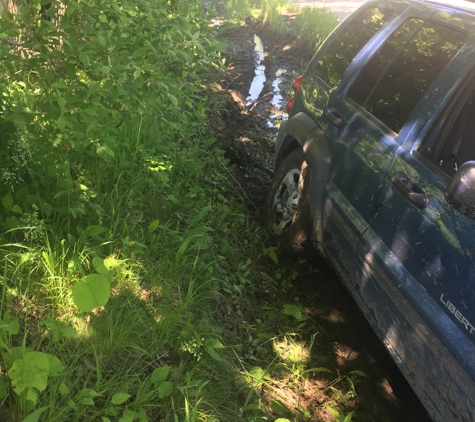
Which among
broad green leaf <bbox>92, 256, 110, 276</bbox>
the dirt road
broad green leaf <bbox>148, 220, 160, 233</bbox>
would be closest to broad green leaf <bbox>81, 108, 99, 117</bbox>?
broad green leaf <bbox>92, 256, 110, 276</bbox>

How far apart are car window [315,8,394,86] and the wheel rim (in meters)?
0.79

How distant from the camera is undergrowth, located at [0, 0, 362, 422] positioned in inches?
82.0

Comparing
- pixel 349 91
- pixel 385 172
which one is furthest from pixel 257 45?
pixel 385 172

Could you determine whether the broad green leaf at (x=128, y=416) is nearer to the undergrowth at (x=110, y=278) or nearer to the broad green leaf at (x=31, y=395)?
the undergrowth at (x=110, y=278)

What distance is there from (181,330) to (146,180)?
141 cm

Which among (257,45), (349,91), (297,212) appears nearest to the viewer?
(349,91)

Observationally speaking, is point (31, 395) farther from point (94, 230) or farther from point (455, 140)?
point (455, 140)

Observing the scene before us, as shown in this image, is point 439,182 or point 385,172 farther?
point 385,172

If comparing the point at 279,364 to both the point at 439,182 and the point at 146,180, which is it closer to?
the point at 439,182

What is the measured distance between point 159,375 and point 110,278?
640 mm

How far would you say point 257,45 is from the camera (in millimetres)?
12422

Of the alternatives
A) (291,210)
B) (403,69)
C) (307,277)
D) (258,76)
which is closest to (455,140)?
(403,69)

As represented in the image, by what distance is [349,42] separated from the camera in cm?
351

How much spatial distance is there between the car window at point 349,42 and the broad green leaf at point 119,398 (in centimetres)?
260
